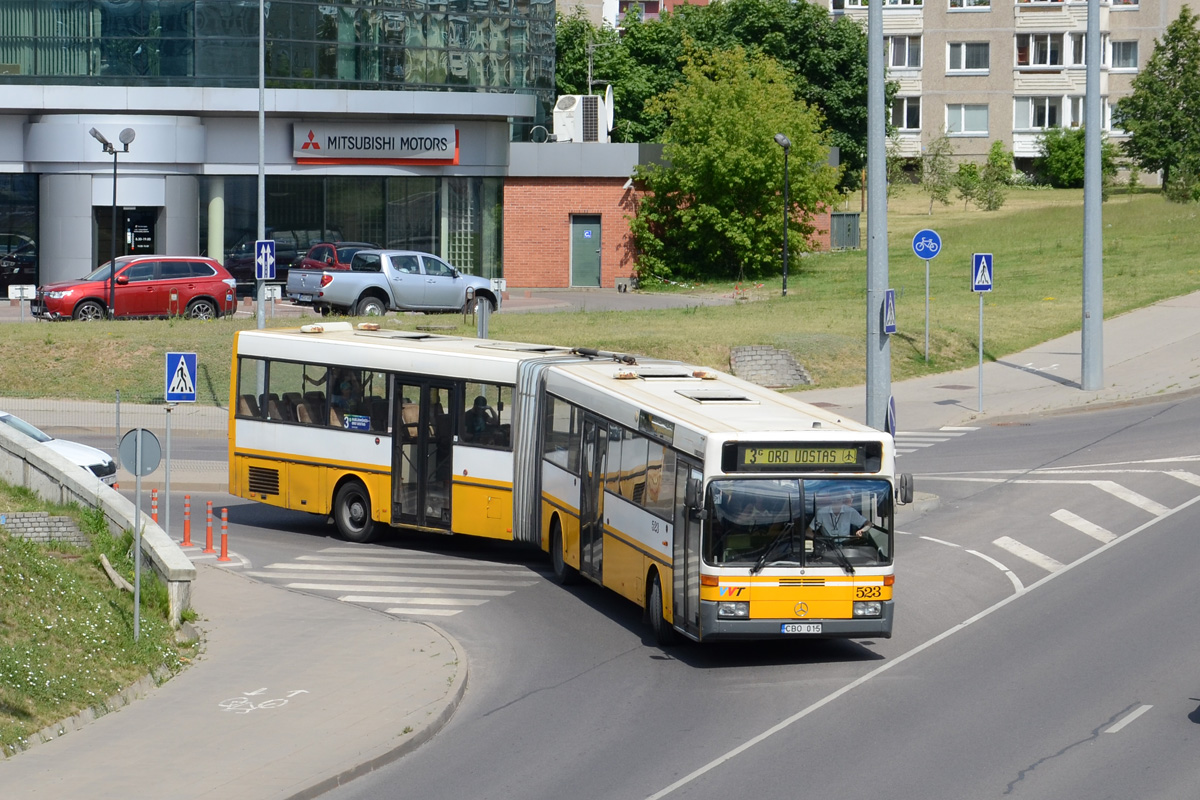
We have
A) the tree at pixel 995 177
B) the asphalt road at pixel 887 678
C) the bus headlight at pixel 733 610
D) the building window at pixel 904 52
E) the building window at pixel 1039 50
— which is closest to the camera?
the asphalt road at pixel 887 678

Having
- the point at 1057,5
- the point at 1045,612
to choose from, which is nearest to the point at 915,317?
the point at 1045,612

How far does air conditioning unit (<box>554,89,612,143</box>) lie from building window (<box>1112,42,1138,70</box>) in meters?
39.0

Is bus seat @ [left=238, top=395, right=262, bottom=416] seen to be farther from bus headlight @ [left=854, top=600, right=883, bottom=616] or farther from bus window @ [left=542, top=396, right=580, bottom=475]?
bus headlight @ [left=854, top=600, right=883, bottom=616]

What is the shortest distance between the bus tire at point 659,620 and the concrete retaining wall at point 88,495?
467 cm

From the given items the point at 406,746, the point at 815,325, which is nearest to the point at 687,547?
the point at 406,746

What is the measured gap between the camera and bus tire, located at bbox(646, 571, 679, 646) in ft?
49.2

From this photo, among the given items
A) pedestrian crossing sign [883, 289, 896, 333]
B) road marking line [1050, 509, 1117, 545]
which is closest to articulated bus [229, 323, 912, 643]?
road marking line [1050, 509, 1117, 545]

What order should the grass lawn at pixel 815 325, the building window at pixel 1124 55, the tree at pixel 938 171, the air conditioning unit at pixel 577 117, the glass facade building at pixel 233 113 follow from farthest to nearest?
the building window at pixel 1124 55
the tree at pixel 938 171
the air conditioning unit at pixel 577 117
the glass facade building at pixel 233 113
the grass lawn at pixel 815 325

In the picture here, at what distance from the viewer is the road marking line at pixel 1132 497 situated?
68.9 feet

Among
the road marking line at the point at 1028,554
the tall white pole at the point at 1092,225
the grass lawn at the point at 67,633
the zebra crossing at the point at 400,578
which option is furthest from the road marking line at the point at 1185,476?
the grass lawn at the point at 67,633

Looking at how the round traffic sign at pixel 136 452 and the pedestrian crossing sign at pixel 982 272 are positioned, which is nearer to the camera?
the round traffic sign at pixel 136 452

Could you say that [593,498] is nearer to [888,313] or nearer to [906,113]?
[888,313]

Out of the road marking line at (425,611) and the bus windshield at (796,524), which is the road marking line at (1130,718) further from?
Answer: the road marking line at (425,611)

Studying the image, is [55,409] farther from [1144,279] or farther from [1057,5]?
[1057,5]
